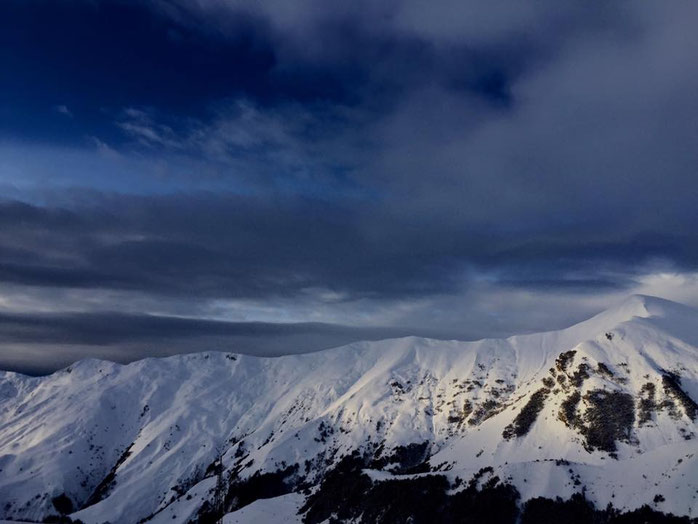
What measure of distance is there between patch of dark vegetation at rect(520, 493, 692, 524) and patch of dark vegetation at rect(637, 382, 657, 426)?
56047 mm

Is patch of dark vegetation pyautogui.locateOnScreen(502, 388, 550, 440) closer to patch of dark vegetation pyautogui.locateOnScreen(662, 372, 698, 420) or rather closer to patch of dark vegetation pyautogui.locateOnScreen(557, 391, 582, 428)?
patch of dark vegetation pyautogui.locateOnScreen(557, 391, 582, 428)

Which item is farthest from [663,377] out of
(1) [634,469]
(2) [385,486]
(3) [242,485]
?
(3) [242,485]

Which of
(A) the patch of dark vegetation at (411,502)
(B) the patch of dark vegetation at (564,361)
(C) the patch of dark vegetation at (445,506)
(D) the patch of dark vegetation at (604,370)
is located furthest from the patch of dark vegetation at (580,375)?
(A) the patch of dark vegetation at (411,502)

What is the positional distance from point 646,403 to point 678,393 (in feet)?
30.1

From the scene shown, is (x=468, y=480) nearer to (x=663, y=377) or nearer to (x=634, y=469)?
(x=634, y=469)

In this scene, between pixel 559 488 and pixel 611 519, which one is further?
pixel 559 488

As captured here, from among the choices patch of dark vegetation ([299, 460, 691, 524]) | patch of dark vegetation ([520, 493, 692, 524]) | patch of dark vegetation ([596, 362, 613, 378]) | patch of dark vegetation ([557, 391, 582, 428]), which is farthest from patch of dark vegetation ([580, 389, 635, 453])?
patch of dark vegetation ([520, 493, 692, 524])

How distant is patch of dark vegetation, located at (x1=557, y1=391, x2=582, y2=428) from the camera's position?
162 meters

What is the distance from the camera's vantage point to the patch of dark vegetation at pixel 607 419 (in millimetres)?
150750

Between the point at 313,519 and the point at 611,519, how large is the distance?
71352 mm

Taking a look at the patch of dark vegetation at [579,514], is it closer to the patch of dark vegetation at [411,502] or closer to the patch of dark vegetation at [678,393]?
the patch of dark vegetation at [411,502]

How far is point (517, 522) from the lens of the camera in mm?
110688

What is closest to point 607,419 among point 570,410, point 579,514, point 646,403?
point 570,410

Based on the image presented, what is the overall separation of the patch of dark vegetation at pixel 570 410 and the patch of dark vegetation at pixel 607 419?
2886 mm
